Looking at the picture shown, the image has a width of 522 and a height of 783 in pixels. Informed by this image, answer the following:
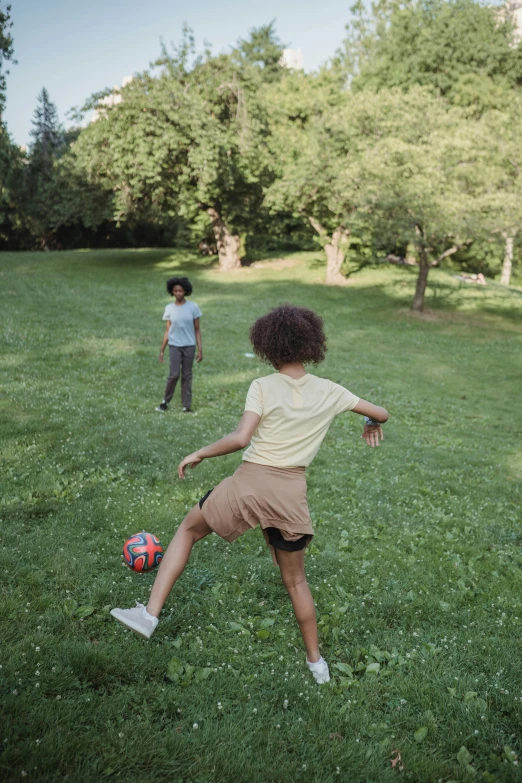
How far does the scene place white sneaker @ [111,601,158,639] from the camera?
410cm

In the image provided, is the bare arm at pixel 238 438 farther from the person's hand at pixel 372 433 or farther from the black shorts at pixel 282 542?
the person's hand at pixel 372 433

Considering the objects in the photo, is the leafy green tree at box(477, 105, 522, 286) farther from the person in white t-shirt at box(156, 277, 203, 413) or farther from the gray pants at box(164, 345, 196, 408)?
the gray pants at box(164, 345, 196, 408)

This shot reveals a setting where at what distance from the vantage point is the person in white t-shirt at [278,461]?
12.8 feet

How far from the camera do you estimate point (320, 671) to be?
4219mm

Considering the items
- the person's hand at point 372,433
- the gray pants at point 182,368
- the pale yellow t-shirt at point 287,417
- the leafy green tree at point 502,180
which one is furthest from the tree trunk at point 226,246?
the pale yellow t-shirt at point 287,417

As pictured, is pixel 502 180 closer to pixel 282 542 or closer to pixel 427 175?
pixel 427 175

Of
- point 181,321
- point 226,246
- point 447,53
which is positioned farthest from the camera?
point 447,53

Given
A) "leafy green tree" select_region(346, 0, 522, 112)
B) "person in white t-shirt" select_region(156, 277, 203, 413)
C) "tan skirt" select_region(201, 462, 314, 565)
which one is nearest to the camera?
"tan skirt" select_region(201, 462, 314, 565)

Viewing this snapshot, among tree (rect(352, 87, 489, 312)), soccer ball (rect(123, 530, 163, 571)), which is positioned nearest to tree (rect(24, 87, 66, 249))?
tree (rect(352, 87, 489, 312))

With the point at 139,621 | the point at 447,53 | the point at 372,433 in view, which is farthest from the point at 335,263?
the point at 139,621

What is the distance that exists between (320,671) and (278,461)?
5.41 ft

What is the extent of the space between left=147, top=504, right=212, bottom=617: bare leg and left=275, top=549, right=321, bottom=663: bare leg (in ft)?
2.02

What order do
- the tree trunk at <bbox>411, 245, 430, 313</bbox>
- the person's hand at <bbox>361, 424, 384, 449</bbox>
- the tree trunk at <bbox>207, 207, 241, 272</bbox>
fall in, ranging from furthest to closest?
the tree trunk at <bbox>207, 207, 241, 272</bbox> < the tree trunk at <bbox>411, 245, 430, 313</bbox> < the person's hand at <bbox>361, 424, 384, 449</bbox>

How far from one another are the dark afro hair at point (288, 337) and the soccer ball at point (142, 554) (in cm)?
216
